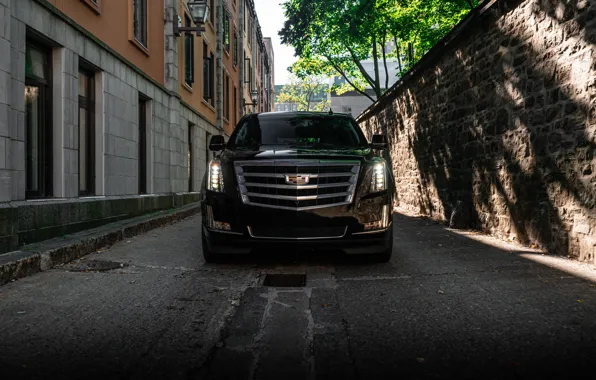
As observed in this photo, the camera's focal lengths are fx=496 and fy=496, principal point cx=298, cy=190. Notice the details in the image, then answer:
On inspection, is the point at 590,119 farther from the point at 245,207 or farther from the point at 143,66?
the point at 143,66

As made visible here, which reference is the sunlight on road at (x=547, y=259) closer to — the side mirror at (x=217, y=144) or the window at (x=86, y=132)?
the side mirror at (x=217, y=144)

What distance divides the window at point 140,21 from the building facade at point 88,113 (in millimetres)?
27

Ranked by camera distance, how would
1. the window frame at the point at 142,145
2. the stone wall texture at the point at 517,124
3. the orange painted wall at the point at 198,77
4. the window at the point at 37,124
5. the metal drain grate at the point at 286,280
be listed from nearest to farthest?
the metal drain grate at the point at 286,280
the stone wall texture at the point at 517,124
the window at the point at 37,124
the window frame at the point at 142,145
the orange painted wall at the point at 198,77

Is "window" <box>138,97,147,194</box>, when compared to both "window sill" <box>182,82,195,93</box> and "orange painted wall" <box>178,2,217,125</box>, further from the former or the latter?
"window sill" <box>182,82,195,93</box>

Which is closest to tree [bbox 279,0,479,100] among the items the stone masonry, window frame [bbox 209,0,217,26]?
window frame [bbox 209,0,217,26]

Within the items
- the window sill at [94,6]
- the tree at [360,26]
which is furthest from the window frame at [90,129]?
the tree at [360,26]

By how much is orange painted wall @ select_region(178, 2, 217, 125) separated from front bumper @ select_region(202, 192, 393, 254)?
1020 cm

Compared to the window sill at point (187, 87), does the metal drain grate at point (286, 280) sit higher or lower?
lower

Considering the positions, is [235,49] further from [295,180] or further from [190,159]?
[295,180]

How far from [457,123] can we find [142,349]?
26.1ft

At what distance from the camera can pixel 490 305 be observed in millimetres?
3805

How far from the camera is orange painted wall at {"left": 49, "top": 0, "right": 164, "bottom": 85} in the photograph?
8.21m

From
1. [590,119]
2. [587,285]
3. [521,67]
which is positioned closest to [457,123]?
[521,67]

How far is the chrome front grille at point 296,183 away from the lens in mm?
5125
